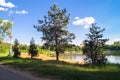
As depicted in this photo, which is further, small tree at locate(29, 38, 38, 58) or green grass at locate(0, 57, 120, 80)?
small tree at locate(29, 38, 38, 58)

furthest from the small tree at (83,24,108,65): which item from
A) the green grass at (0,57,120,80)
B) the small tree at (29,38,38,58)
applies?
the small tree at (29,38,38,58)

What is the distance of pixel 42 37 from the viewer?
4319 centimetres

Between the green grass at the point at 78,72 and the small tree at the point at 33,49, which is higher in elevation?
the small tree at the point at 33,49

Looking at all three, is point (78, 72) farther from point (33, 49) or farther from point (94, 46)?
point (33, 49)

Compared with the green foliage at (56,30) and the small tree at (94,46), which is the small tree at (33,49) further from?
the small tree at (94,46)

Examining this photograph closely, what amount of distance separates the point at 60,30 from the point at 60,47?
2.80m

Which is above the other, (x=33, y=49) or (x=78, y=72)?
(x=33, y=49)

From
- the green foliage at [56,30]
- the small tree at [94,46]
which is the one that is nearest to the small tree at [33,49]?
the green foliage at [56,30]

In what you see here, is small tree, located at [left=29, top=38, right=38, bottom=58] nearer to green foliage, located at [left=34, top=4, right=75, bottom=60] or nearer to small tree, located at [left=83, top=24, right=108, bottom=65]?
green foliage, located at [left=34, top=4, right=75, bottom=60]

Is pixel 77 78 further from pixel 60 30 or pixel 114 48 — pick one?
pixel 114 48

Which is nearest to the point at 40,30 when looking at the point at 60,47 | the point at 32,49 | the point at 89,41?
the point at 60,47

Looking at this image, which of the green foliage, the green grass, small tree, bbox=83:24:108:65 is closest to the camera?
the green grass

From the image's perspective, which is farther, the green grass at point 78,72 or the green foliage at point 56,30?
the green foliage at point 56,30

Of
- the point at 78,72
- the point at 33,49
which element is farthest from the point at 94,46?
the point at 33,49
